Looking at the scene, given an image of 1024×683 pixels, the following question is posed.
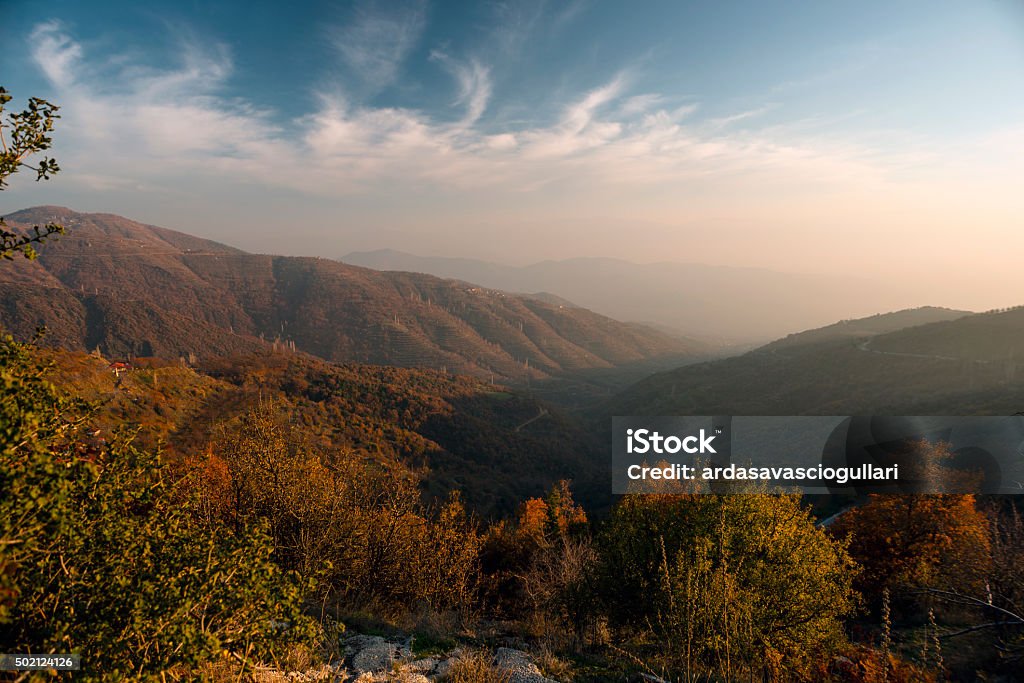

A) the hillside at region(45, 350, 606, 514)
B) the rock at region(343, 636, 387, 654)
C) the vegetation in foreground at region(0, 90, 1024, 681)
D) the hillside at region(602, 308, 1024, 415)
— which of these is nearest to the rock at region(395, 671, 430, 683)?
the vegetation in foreground at region(0, 90, 1024, 681)

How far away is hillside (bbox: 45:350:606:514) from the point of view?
4903 cm

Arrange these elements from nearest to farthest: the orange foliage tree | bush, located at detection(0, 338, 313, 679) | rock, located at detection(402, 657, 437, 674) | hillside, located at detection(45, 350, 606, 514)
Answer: bush, located at detection(0, 338, 313, 679) < rock, located at detection(402, 657, 437, 674) < the orange foliage tree < hillside, located at detection(45, 350, 606, 514)

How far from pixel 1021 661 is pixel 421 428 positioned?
3226 inches

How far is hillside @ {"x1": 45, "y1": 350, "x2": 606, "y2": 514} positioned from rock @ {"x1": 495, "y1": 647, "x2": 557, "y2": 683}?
3563 cm

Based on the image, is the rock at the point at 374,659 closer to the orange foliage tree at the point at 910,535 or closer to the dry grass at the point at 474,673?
the dry grass at the point at 474,673

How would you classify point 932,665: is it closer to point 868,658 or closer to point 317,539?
point 868,658

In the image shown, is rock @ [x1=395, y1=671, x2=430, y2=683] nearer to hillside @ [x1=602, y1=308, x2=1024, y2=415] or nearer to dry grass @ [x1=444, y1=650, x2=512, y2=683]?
dry grass @ [x1=444, y1=650, x2=512, y2=683]

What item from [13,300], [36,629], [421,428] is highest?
[13,300]

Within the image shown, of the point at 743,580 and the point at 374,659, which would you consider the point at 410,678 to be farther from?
the point at 743,580

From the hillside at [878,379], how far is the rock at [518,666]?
59887 millimetres

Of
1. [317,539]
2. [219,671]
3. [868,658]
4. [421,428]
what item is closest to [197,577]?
[219,671]

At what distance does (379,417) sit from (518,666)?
260 ft

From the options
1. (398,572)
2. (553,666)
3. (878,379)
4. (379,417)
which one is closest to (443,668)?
(553,666)

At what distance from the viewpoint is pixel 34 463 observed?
169 inches
